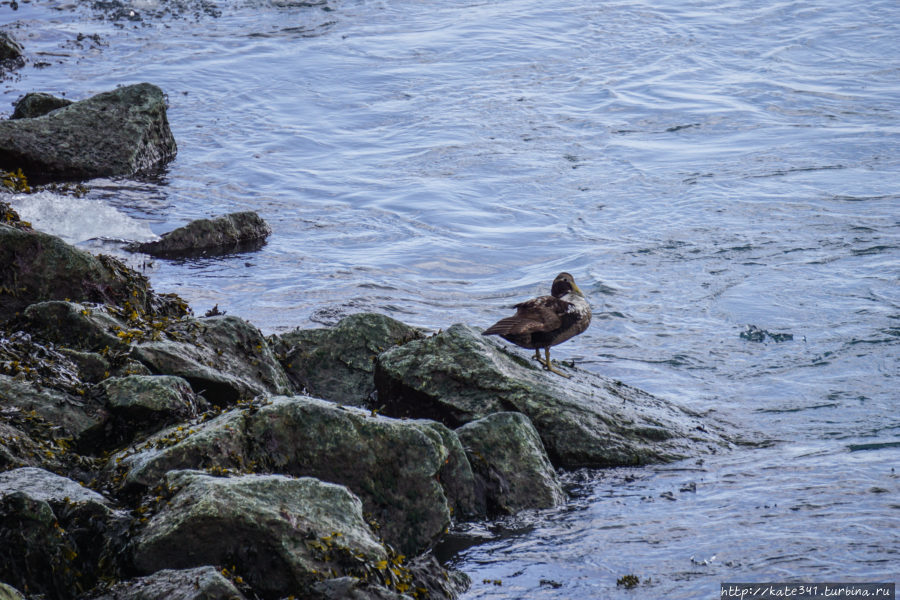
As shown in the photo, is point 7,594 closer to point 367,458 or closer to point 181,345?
point 367,458

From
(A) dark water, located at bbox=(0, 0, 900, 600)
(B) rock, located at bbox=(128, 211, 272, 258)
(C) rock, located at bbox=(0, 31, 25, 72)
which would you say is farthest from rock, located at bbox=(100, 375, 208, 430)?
(C) rock, located at bbox=(0, 31, 25, 72)

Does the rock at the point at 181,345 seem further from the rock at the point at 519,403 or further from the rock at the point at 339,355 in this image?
the rock at the point at 519,403

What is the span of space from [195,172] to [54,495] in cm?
1301

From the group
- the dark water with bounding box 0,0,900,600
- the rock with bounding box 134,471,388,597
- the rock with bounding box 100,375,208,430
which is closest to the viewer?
the rock with bounding box 134,471,388,597

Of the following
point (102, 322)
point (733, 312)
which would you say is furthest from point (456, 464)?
point (733, 312)

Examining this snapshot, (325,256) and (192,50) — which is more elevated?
(192,50)

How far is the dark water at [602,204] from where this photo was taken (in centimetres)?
712

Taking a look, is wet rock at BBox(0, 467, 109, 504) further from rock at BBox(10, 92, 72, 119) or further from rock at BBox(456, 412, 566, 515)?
rock at BBox(10, 92, 72, 119)

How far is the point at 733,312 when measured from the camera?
13039 millimetres

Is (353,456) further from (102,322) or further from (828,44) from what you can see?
(828,44)

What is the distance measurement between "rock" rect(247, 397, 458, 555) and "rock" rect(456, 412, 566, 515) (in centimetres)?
72

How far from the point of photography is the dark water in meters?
7.12

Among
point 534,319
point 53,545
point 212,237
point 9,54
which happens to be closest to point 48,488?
point 53,545

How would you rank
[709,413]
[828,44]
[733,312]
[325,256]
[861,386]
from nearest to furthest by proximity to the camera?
[709,413], [861,386], [733,312], [325,256], [828,44]
